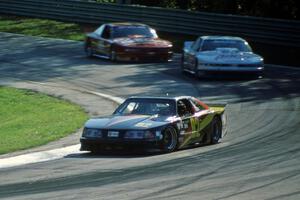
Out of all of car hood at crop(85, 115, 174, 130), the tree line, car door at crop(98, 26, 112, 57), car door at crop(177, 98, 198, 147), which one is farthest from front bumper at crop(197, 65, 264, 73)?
the tree line

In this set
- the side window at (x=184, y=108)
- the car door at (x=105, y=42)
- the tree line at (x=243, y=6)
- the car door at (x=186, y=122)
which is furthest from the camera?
the tree line at (x=243, y=6)

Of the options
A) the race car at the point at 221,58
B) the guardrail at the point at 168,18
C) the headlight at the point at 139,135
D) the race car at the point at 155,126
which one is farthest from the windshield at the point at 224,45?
the headlight at the point at 139,135

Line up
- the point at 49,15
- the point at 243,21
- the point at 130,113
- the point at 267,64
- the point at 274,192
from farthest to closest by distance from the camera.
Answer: the point at 49,15 → the point at 243,21 → the point at 267,64 → the point at 130,113 → the point at 274,192

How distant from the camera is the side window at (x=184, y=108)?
53.7 ft

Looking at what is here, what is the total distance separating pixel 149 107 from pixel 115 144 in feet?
4.88

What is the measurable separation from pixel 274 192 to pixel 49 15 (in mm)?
33173

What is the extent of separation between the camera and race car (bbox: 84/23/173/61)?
30453 mm

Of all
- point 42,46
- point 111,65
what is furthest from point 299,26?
point 42,46

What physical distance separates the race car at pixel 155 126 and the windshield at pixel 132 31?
14656 millimetres

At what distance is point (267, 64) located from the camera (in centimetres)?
2984

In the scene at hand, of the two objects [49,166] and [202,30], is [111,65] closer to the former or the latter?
[202,30]

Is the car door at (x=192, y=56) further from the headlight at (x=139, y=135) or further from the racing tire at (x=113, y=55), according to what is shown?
the headlight at (x=139, y=135)

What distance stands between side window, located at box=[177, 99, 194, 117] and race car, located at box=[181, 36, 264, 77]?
930cm

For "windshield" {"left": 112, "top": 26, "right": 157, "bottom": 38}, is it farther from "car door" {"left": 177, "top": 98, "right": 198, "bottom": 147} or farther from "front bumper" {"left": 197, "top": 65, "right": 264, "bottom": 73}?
"car door" {"left": 177, "top": 98, "right": 198, "bottom": 147}
